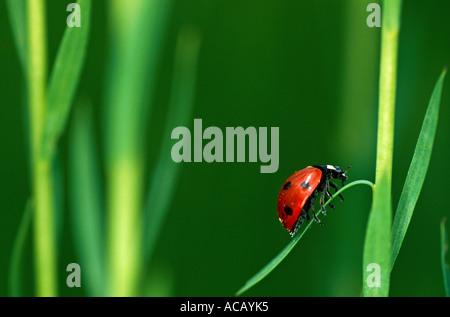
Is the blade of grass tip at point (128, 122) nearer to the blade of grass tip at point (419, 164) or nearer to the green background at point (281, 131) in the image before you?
the green background at point (281, 131)

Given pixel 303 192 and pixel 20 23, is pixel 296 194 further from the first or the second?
pixel 20 23

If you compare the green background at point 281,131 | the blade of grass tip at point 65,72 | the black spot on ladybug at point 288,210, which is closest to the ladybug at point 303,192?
the black spot on ladybug at point 288,210

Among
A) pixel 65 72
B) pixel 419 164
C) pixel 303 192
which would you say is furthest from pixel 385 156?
pixel 65 72

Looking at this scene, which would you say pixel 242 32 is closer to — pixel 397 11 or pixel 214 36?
pixel 214 36

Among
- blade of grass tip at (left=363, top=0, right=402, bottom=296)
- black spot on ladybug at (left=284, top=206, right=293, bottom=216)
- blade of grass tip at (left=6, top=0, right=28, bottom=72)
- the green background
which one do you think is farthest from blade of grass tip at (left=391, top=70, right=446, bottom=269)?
blade of grass tip at (left=6, top=0, right=28, bottom=72)
